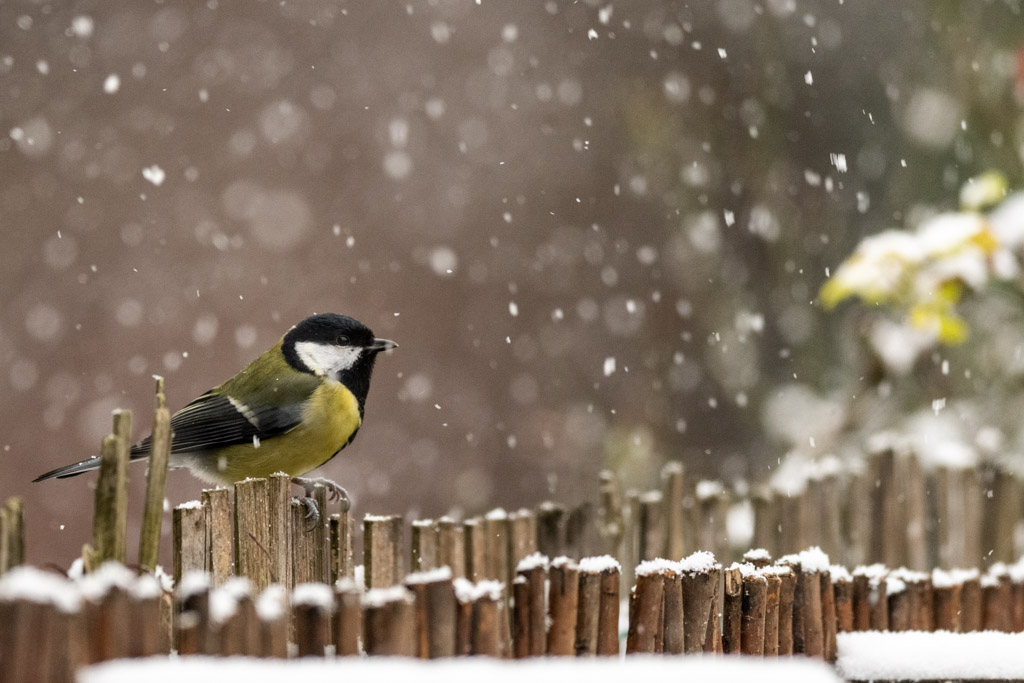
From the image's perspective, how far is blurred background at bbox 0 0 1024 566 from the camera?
219 inches

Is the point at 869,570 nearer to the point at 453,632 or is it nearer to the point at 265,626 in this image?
the point at 453,632

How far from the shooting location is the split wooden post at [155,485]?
4.58ft

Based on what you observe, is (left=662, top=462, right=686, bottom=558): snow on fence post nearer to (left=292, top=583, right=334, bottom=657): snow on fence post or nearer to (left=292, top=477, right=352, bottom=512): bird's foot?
(left=292, top=477, right=352, bottom=512): bird's foot

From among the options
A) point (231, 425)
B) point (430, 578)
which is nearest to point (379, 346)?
point (231, 425)

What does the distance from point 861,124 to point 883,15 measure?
2.67 feet

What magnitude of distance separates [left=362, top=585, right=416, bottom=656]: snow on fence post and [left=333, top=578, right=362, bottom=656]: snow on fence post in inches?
0.6

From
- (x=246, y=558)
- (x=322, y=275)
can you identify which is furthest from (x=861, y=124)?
(x=246, y=558)

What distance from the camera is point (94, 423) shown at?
5.37m

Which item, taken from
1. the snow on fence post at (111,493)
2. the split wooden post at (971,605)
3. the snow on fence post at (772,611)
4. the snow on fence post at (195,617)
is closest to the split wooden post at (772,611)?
the snow on fence post at (772,611)

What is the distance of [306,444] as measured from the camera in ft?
8.81

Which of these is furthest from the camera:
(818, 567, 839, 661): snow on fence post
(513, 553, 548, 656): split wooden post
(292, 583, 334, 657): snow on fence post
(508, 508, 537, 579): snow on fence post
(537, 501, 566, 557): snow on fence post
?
(537, 501, 566, 557): snow on fence post

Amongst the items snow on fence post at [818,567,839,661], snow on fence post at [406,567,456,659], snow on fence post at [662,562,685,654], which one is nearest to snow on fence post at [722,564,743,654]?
snow on fence post at [662,562,685,654]

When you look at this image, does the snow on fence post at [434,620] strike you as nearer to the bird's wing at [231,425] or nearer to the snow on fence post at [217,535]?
the snow on fence post at [217,535]

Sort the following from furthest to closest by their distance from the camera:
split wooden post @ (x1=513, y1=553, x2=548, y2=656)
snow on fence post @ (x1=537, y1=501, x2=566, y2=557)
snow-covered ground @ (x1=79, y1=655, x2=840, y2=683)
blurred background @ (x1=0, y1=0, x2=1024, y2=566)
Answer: blurred background @ (x1=0, y1=0, x2=1024, y2=566) → snow on fence post @ (x1=537, y1=501, x2=566, y2=557) → split wooden post @ (x1=513, y1=553, x2=548, y2=656) → snow-covered ground @ (x1=79, y1=655, x2=840, y2=683)
